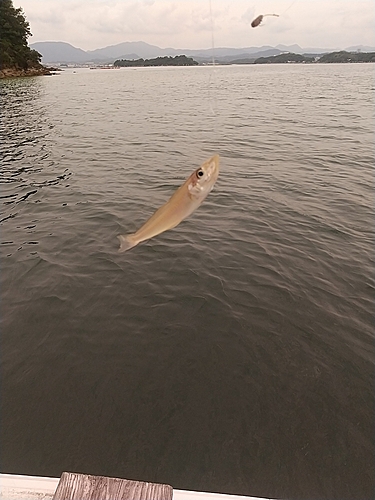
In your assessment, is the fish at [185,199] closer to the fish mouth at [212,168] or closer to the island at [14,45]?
the fish mouth at [212,168]

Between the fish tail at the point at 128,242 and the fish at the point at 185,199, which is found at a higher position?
the fish at the point at 185,199

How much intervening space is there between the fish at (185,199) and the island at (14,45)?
8821cm

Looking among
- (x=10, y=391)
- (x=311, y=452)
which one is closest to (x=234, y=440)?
(x=311, y=452)

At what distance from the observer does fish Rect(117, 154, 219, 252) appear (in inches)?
106

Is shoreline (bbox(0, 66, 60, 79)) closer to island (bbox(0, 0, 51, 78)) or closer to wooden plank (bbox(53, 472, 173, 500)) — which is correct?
island (bbox(0, 0, 51, 78))

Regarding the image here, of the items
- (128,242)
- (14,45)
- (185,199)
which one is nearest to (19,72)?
(14,45)

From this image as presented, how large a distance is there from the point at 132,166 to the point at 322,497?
51.5 ft

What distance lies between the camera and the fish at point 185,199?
2699mm

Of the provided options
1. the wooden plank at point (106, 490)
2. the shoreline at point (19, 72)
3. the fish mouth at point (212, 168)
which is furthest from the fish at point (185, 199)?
the shoreline at point (19, 72)

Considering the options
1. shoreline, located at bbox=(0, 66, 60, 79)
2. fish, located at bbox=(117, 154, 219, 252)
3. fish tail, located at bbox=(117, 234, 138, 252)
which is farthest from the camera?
shoreline, located at bbox=(0, 66, 60, 79)

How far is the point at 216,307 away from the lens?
317 inches

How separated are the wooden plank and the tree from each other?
88.6m

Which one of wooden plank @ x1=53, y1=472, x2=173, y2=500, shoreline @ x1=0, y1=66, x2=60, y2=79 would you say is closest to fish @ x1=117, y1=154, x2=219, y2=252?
wooden plank @ x1=53, y1=472, x2=173, y2=500

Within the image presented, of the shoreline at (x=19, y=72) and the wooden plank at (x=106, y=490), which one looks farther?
the shoreline at (x=19, y=72)
